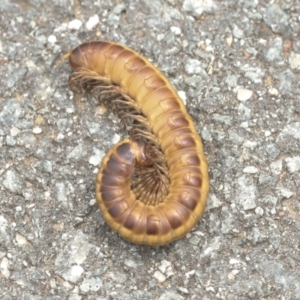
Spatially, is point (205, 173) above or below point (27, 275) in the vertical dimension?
above

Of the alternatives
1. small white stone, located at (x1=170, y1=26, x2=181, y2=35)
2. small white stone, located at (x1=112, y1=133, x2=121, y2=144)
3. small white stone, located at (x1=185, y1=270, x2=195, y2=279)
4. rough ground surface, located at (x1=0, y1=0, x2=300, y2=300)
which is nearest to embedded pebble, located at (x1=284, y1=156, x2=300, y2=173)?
rough ground surface, located at (x1=0, y1=0, x2=300, y2=300)

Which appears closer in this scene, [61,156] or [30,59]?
[61,156]

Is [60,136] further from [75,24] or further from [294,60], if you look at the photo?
[294,60]

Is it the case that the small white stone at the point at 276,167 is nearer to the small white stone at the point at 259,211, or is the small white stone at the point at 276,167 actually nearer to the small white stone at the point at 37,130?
the small white stone at the point at 259,211

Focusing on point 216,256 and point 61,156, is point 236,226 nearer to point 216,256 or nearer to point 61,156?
point 216,256

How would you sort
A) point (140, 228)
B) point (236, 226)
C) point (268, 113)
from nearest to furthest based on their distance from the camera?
point (140, 228)
point (236, 226)
point (268, 113)

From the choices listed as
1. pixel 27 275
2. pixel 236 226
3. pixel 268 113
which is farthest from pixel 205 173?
pixel 27 275
